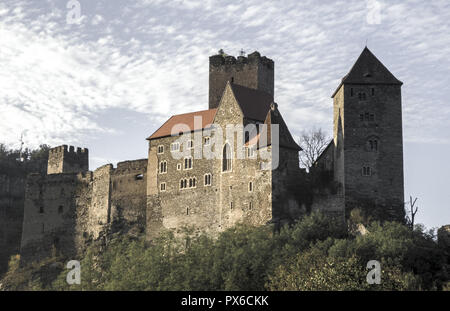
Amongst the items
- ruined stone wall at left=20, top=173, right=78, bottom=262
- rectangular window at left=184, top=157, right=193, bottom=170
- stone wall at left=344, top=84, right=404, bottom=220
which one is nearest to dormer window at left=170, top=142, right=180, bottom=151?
rectangular window at left=184, top=157, right=193, bottom=170

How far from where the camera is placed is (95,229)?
241ft

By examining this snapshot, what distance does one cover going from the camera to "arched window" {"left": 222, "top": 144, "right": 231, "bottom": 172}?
2532 inches

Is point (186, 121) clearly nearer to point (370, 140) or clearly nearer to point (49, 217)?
point (49, 217)

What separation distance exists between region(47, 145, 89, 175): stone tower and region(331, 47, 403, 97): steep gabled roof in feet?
110

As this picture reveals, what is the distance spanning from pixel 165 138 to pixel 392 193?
22.8 meters

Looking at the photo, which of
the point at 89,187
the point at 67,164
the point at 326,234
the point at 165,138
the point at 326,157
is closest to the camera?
the point at 326,234

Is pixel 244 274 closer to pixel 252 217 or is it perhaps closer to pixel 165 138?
pixel 252 217

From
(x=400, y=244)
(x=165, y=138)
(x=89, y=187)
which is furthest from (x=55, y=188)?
(x=400, y=244)

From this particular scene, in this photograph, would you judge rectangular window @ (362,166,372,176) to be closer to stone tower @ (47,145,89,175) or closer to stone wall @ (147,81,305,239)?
stone wall @ (147,81,305,239)

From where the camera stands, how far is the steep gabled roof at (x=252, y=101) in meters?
65.3

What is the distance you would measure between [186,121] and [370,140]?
19.2 meters

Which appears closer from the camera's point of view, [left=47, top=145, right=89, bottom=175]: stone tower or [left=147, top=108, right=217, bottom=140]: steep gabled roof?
[left=147, top=108, right=217, bottom=140]: steep gabled roof

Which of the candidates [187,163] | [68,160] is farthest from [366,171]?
[68,160]

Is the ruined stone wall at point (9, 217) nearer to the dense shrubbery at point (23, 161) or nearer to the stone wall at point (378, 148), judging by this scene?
the dense shrubbery at point (23, 161)
